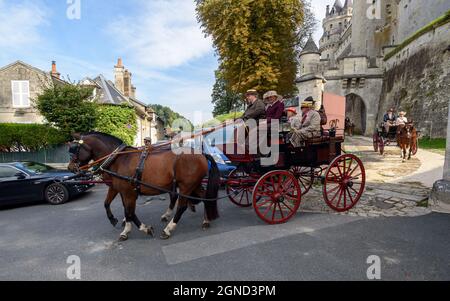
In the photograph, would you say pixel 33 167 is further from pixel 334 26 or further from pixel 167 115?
pixel 167 115

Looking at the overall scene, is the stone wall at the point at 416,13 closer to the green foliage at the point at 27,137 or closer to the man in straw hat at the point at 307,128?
the man in straw hat at the point at 307,128

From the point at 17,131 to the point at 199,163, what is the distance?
13558mm

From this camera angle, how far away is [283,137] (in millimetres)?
4746

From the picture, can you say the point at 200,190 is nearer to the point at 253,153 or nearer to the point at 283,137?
the point at 253,153

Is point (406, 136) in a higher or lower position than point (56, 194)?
higher

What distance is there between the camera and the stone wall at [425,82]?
50.4ft

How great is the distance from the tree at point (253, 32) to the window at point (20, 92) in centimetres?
1491

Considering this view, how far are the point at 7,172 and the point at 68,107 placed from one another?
19.0 ft

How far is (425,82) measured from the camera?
17062 millimetres

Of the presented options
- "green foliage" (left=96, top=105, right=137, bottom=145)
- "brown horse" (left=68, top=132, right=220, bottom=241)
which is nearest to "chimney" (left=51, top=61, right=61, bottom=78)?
"green foliage" (left=96, top=105, right=137, bottom=145)

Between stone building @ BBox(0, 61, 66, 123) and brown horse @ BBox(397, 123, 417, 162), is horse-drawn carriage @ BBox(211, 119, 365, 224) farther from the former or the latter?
stone building @ BBox(0, 61, 66, 123)

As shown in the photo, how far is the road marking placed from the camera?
347 cm
